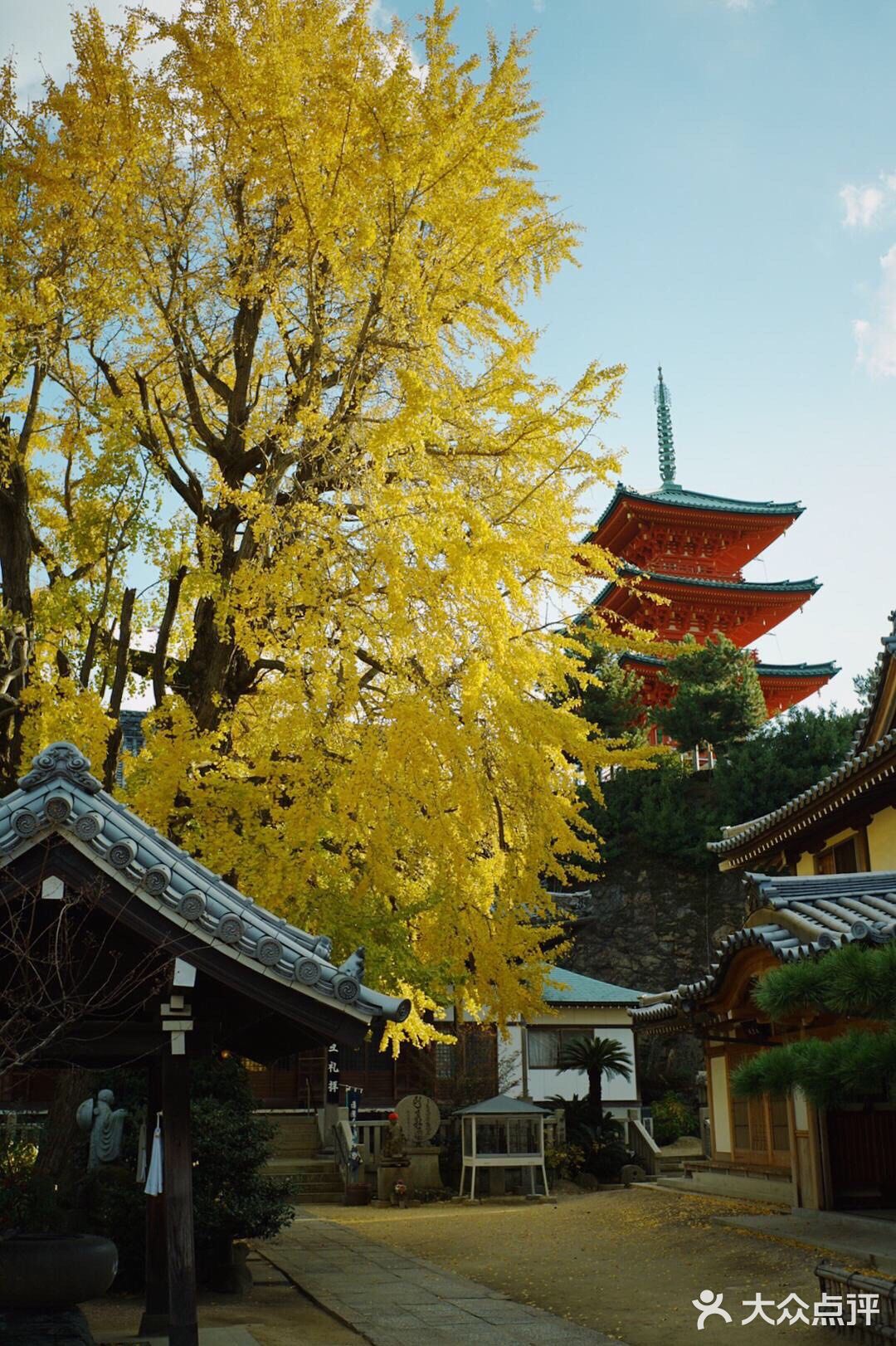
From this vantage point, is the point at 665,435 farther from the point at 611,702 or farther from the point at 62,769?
the point at 62,769

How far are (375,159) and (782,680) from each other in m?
30.2

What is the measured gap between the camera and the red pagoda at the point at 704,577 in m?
37.4

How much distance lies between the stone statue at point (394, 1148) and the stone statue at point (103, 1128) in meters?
9.09

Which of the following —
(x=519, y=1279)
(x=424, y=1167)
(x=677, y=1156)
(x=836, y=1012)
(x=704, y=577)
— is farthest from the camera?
(x=704, y=577)

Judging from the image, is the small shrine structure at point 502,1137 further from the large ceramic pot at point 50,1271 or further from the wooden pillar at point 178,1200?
the wooden pillar at point 178,1200

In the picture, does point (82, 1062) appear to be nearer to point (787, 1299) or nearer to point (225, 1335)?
point (225, 1335)

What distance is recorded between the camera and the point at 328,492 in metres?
10.4

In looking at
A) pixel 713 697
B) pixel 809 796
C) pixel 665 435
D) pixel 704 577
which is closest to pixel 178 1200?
pixel 809 796

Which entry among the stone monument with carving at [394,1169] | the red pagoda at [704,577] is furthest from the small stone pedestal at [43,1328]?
the red pagoda at [704,577]

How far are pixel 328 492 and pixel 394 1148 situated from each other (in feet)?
43.5

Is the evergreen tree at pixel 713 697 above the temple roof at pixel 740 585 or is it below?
below

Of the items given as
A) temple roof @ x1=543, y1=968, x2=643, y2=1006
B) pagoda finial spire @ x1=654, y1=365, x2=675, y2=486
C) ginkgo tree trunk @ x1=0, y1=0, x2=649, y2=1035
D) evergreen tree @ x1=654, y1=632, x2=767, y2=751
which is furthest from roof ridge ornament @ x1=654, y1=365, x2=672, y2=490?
ginkgo tree trunk @ x1=0, y1=0, x2=649, y2=1035

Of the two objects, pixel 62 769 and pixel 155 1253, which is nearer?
pixel 62 769

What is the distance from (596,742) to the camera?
9484 mm
